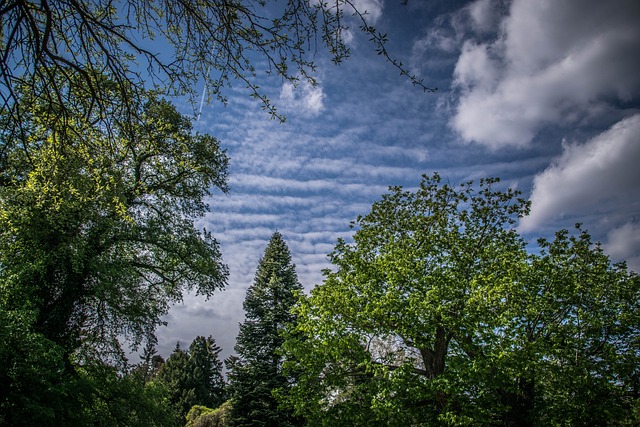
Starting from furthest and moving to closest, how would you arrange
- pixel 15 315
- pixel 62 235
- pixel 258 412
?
pixel 258 412 < pixel 62 235 < pixel 15 315

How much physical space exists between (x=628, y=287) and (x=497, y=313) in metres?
6.02

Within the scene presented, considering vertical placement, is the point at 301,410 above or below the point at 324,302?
below

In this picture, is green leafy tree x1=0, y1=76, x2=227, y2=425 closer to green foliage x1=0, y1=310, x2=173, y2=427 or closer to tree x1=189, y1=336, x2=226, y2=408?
green foliage x1=0, y1=310, x2=173, y2=427

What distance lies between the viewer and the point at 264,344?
23.5 meters

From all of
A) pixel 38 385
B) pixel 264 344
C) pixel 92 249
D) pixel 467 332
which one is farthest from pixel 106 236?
pixel 264 344

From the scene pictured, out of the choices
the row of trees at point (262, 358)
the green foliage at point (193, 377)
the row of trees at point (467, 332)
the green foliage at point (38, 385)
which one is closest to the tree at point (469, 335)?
the row of trees at point (467, 332)

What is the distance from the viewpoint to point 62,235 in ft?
33.8

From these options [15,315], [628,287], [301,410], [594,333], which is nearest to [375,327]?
[301,410]

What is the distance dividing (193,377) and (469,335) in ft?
141

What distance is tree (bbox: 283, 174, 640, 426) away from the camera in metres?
11.1

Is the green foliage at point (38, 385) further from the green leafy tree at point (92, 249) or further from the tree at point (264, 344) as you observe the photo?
the tree at point (264, 344)

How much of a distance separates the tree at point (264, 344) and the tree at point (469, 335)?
534 centimetres

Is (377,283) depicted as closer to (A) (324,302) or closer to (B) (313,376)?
(A) (324,302)

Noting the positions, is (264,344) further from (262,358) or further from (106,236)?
(106,236)
